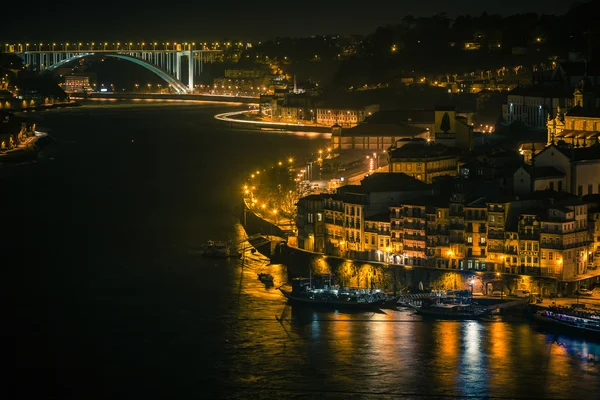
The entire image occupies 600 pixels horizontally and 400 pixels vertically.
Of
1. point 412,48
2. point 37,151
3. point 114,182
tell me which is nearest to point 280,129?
point 412,48

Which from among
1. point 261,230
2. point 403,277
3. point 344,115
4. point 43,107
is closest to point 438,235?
point 403,277

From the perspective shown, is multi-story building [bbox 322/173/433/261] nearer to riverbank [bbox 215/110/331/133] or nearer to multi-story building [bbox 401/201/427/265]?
multi-story building [bbox 401/201/427/265]

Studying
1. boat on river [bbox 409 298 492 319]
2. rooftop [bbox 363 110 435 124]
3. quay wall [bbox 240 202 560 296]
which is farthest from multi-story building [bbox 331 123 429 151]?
boat on river [bbox 409 298 492 319]

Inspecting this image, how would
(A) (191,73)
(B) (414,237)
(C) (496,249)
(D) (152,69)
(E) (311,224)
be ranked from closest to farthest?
(C) (496,249) < (B) (414,237) < (E) (311,224) < (D) (152,69) < (A) (191,73)

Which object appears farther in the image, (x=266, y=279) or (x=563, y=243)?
(x=266, y=279)

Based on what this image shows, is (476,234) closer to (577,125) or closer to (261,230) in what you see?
(261,230)

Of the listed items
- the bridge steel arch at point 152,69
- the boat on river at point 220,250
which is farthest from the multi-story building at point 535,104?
the bridge steel arch at point 152,69

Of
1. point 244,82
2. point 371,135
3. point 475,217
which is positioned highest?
point 244,82
